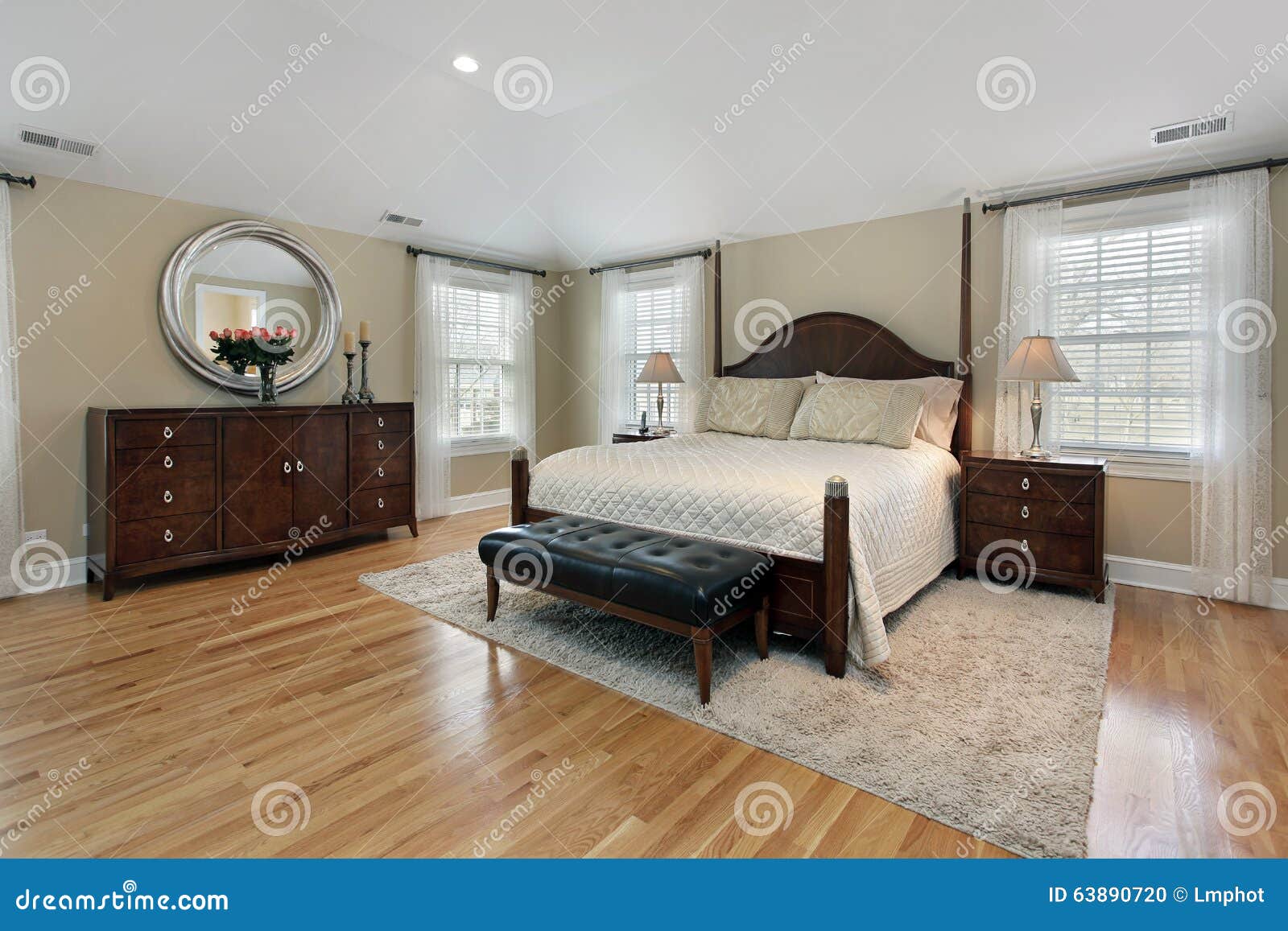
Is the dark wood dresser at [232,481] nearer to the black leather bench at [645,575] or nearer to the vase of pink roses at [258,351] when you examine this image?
the vase of pink roses at [258,351]

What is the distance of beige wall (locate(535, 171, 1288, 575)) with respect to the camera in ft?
11.6

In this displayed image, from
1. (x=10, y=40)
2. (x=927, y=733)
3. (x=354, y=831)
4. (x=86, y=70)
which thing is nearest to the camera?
(x=354, y=831)

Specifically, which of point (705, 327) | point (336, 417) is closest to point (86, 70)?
point (336, 417)

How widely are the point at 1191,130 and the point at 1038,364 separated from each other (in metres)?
1.27

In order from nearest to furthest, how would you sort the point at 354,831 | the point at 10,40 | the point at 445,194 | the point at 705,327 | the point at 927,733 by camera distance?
the point at 354,831 < the point at 927,733 < the point at 10,40 < the point at 445,194 < the point at 705,327

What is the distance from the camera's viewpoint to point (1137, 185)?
3.76 metres

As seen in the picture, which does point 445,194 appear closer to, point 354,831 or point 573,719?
point 573,719

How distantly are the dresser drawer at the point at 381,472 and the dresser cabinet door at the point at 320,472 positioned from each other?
9 cm

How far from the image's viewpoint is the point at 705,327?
18.6 ft

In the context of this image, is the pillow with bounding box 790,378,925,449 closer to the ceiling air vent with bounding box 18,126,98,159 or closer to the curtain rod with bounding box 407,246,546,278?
the curtain rod with bounding box 407,246,546,278

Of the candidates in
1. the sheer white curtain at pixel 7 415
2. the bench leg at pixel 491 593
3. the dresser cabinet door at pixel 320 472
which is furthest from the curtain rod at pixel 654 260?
the sheer white curtain at pixel 7 415

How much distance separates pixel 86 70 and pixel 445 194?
217 cm

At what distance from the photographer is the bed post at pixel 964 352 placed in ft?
14.2

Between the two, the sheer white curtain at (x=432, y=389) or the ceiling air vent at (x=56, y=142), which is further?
the sheer white curtain at (x=432, y=389)
